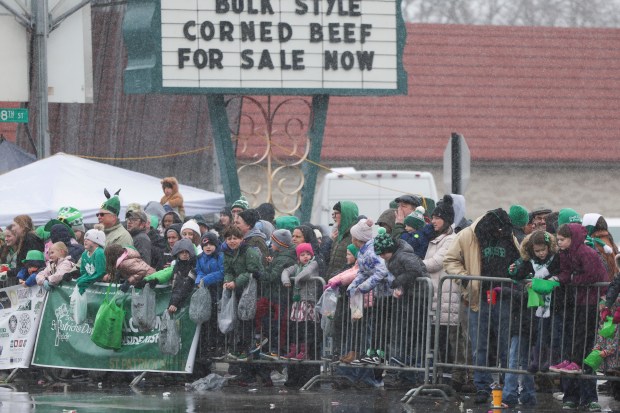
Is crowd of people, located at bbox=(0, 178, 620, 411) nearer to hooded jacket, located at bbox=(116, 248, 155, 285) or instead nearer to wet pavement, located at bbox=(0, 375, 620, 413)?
hooded jacket, located at bbox=(116, 248, 155, 285)

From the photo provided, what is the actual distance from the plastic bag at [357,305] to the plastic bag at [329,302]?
0.19m

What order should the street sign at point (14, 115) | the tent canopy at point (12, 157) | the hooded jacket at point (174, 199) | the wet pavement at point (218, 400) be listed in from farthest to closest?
1. the tent canopy at point (12, 157)
2. the street sign at point (14, 115)
3. the hooded jacket at point (174, 199)
4. the wet pavement at point (218, 400)

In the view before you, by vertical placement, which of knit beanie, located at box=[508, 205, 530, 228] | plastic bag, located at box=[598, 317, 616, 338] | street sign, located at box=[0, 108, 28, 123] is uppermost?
street sign, located at box=[0, 108, 28, 123]

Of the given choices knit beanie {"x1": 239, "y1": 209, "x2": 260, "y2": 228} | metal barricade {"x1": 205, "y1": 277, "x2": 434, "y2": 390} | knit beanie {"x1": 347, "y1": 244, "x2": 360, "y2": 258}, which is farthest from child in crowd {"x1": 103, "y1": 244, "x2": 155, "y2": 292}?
knit beanie {"x1": 347, "y1": 244, "x2": 360, "y2": 258}

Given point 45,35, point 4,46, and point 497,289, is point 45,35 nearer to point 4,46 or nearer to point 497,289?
point 4,46

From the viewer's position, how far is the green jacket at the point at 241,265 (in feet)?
46.3

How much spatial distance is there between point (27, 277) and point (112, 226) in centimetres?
129

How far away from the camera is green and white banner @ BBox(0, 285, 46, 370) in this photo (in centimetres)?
1544

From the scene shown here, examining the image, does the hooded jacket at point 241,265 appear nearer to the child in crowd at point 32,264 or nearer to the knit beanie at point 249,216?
the knit beanie at point 249,216

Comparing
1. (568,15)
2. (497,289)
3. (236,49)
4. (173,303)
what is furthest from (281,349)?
(568,15)

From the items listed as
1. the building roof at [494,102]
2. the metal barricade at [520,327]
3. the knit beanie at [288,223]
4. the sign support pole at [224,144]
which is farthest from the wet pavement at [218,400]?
the building roof at [494,102]

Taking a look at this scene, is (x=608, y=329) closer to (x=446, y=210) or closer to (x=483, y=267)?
(x=483, y=267)

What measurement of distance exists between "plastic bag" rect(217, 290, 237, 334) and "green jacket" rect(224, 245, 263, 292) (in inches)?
4.3

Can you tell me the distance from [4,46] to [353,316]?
36.7ft
